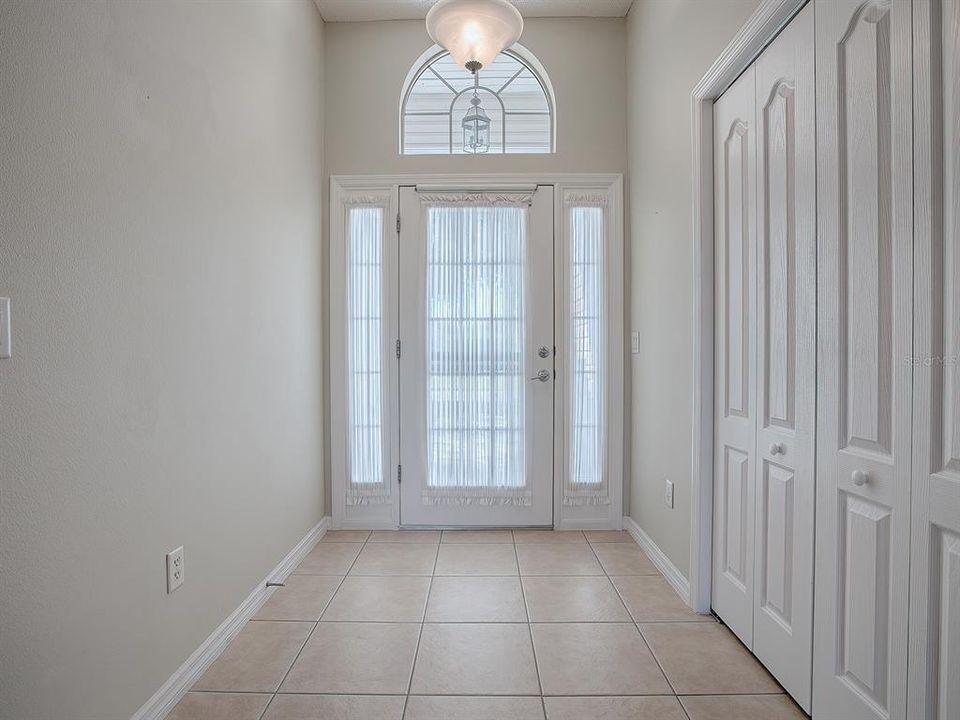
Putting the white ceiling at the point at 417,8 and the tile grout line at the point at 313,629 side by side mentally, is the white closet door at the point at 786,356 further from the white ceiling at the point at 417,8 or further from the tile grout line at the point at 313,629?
the white ceiling at the point at 417,8

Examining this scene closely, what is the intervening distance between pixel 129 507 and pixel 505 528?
2266 millimetres

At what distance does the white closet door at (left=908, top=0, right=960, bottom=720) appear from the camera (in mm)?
1146

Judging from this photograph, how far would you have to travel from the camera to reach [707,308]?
229 cm

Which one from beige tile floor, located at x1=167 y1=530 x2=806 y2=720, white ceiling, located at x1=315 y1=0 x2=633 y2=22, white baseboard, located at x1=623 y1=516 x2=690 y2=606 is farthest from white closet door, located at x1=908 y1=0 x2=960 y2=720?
white ceiling, located at x1=315 y1=0 x2=633 y2=22

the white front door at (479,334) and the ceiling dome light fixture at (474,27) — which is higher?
the ceiling dome light fixture at (474,27)

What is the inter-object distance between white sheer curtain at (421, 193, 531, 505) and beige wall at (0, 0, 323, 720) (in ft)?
3.30

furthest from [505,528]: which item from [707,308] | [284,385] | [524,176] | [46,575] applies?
[46,575]

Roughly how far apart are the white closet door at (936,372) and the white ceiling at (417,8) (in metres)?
2.40

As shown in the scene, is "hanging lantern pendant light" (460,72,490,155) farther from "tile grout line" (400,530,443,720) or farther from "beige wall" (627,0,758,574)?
"tile grout line" (400,530,443,720)

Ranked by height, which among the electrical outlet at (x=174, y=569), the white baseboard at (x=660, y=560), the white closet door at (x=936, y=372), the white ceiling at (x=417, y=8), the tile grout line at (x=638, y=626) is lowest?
the tile grout line at (x=638, y=626)

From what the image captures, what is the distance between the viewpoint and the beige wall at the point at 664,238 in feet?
7.87

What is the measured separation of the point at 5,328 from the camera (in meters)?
1.13

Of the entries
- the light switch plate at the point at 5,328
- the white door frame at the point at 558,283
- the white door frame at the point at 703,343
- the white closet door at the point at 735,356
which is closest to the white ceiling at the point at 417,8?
the white door frame at the point at 558,283

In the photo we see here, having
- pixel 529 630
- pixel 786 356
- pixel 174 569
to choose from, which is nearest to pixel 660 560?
pixel 529 630
